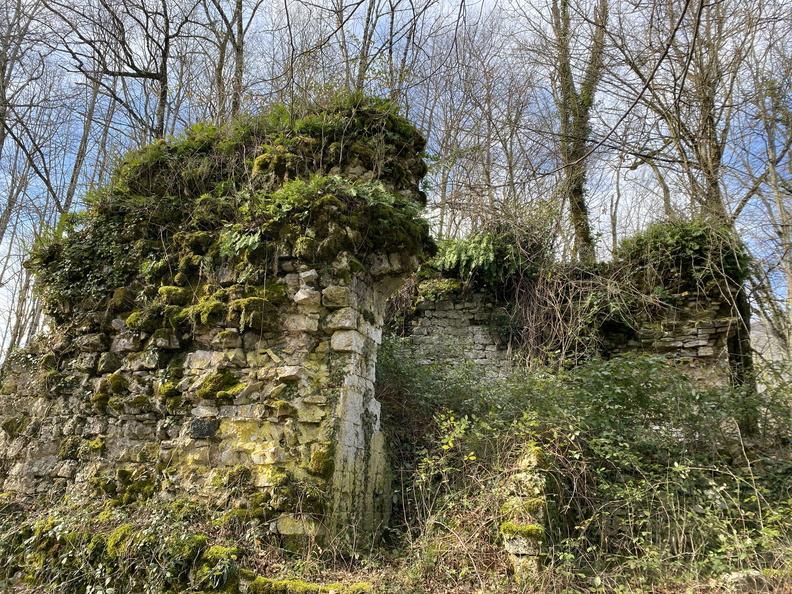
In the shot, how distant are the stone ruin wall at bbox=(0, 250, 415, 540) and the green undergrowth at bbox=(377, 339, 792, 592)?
70 cm

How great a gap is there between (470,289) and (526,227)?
1.42m

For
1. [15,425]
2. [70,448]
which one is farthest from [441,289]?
[15,425]

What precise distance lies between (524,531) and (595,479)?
45.1 inches

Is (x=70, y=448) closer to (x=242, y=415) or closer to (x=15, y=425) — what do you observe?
(x=15, y=425)

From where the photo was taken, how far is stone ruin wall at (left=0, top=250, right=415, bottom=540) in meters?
4.17

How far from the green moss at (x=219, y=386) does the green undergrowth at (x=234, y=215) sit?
53cm

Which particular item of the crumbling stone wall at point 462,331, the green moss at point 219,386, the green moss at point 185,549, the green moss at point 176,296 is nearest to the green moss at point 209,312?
the green moss at point 176,296

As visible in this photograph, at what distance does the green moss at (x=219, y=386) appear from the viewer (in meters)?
4.49

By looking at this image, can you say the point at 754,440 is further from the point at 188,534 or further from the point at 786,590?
the point at 188,534

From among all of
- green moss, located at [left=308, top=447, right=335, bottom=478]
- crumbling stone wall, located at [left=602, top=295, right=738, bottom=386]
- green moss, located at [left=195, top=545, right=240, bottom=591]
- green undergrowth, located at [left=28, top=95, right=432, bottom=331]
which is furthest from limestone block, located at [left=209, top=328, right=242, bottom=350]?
crumbling stone wall, located at [left=602, top=295, right=738, bottom=386]

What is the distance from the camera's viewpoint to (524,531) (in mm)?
3725

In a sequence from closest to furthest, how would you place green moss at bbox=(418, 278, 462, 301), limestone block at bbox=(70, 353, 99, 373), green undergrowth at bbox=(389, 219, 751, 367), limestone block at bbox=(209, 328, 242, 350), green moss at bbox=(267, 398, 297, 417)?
green moss at bbox=(267, 398, 297, 417), limestone block at bbox=(209, 328, 242, 350), limestone block at bbox=(70, 353, 99, 373), green undergrowth at bbox=(389, 219, 751, 367), green moss at bbox=(418, 278, 462, 301)

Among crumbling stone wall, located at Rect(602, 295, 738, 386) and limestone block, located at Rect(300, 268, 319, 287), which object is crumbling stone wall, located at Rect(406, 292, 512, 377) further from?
limestone block, located at Rect(300, 268, 319, 287)

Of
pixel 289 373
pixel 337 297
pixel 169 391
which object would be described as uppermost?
pixel 337 297
